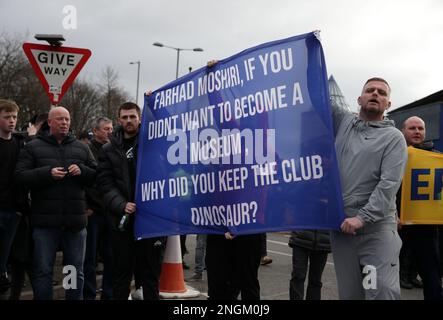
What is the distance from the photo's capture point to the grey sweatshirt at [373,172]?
3.50 m

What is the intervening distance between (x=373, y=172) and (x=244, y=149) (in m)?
0.96

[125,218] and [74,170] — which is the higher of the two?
[74,170]

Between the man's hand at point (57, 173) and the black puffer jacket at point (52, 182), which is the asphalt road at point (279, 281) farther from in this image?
the man's hand at point (57, 173)

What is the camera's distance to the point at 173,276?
6.21 meters

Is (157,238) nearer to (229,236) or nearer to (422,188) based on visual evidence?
(229,236)

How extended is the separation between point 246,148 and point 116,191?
1.38 m

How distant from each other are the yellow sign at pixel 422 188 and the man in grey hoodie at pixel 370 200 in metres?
1.42

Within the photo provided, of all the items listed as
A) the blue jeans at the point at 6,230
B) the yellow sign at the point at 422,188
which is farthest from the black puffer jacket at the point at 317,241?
the blue jeans at the point at 6,230

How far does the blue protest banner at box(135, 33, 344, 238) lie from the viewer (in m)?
3.57

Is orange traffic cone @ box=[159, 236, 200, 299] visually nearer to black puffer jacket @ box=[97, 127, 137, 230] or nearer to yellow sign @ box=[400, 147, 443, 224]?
black puffer jacket @ box=[97, 127, 137, 230]

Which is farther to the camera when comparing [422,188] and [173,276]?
[173,276]

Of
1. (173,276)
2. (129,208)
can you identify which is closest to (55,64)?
(129,208)

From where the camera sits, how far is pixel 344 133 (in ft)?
12.6
